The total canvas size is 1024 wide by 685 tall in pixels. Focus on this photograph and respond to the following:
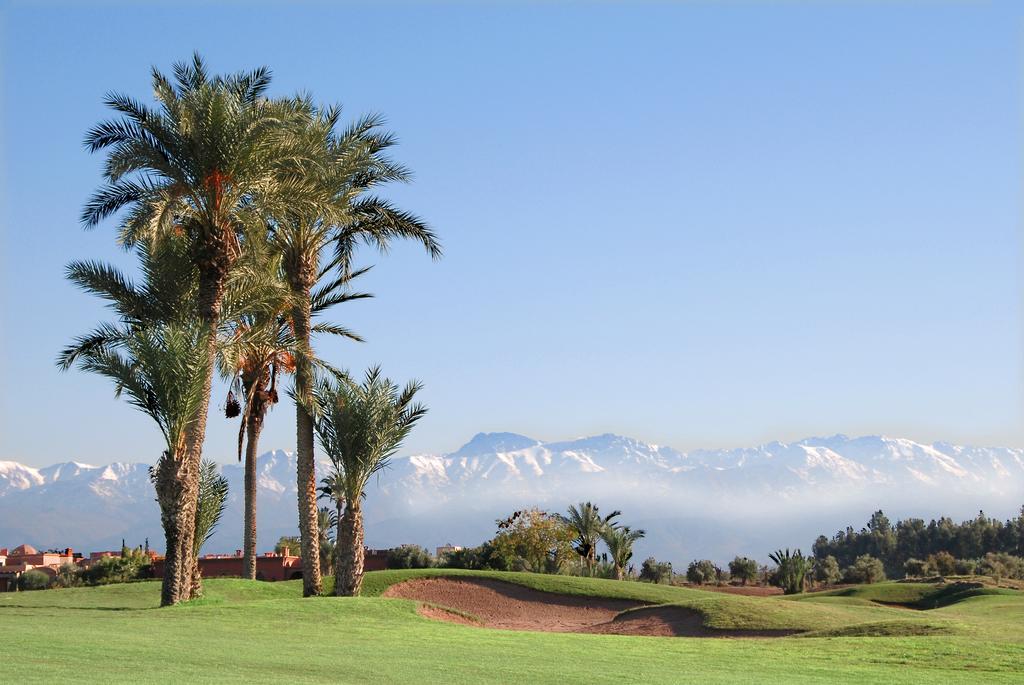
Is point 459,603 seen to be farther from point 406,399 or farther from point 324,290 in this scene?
point 324,290

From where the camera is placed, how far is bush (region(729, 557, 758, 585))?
216 ft

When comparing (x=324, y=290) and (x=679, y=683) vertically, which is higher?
(x=324, y=290)

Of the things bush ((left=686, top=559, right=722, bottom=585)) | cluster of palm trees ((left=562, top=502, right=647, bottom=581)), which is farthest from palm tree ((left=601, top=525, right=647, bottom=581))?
bush ((left=686, top=559, right=722, bottom=585))

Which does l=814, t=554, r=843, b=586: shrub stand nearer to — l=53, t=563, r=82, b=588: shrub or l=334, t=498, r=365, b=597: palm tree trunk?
l=334, t=498, r=365, b=597: palm tree trunk

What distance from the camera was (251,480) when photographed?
4028 centimetres

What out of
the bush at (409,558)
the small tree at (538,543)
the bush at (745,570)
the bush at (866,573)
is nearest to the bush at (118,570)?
the bush at (409,558)

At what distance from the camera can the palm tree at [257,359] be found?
30.8 m

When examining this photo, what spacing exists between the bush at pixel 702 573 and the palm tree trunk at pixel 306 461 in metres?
36.1

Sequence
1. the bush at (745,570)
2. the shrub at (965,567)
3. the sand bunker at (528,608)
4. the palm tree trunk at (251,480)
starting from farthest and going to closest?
the bush at (745,570), the shrub at (965,567), the palm tree trunk at (251,480), the sand bunker at (528,608)

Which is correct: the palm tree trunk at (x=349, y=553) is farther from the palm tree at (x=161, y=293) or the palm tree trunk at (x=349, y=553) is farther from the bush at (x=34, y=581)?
the bush at (x=34, y=581)

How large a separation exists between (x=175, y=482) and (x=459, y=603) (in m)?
12.3

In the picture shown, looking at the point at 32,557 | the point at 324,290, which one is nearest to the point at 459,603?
the point at 324,290

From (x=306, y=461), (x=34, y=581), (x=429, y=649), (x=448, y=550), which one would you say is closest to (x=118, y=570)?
(x=34, y=581)

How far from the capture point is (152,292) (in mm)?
30812
